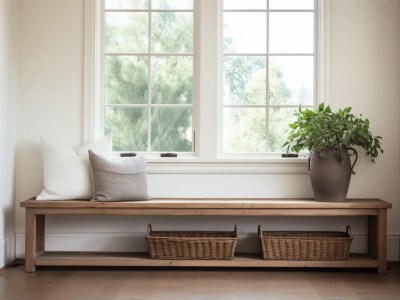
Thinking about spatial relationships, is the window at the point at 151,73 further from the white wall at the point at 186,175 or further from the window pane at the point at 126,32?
the white wall at the point at 186,175

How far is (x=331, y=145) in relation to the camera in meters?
4.81

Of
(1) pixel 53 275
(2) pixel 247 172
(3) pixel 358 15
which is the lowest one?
(1) pixel 53 275

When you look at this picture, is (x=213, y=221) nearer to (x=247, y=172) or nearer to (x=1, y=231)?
(x=247, y=172)

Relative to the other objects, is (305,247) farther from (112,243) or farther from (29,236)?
(29,236)

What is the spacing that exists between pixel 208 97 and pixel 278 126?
714mm

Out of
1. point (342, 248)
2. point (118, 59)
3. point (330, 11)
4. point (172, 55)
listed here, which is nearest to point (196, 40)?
point (172, 55)

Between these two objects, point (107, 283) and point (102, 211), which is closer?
point (107, 283)

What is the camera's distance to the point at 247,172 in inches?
205

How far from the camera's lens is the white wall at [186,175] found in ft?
17.1

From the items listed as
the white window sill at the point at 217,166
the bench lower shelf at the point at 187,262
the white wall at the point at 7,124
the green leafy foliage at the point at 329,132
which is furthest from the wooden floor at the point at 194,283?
the green leafy foliage at the point at 329,132

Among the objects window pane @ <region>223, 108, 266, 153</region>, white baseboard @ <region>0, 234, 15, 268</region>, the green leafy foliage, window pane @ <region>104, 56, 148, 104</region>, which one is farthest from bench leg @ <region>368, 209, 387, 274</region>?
white baseboard @ <region>0, 234, 15, 268</region>

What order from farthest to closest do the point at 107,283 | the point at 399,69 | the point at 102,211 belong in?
the point at 399,69 → the point at 102,211 → the point at 107,283

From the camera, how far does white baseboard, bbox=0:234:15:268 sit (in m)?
4.89

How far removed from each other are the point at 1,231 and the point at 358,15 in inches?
144
